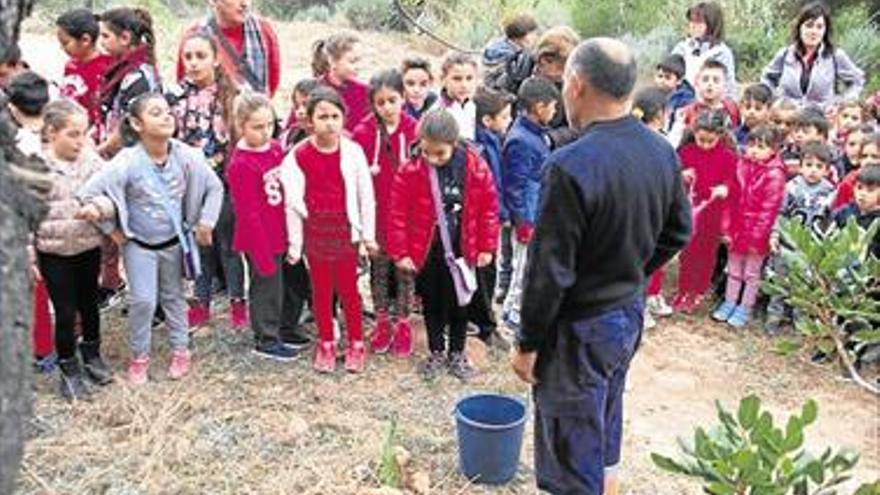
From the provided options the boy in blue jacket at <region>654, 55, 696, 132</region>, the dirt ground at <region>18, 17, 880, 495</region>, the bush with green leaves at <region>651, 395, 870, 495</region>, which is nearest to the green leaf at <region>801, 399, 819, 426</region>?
the bush with green leaves at <region>651, 395, 870, 495</region>

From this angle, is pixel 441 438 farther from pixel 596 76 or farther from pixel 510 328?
pixel 596 76

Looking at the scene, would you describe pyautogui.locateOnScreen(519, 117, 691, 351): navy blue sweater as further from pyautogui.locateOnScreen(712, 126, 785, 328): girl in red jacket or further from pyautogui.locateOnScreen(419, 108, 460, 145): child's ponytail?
pyautogui.locateOnScreen(712, 126, 785, 328): girl in red jacket

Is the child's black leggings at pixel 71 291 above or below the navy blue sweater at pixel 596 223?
below

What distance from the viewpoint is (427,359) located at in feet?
16.7

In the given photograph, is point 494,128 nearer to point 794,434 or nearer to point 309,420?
point 309,420

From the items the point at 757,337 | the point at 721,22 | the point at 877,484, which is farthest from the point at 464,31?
the point at 877,484

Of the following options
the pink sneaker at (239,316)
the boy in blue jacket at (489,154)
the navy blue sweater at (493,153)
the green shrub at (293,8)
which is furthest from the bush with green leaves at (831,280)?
the green shrub at (293,8)

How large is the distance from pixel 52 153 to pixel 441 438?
202 centimetres

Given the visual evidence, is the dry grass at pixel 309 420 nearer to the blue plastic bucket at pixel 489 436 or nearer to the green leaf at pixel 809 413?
the blue plastic bucket at pixel 489 436

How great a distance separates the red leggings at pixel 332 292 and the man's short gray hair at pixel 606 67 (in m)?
2.05

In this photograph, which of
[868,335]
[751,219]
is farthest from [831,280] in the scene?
[751,219]

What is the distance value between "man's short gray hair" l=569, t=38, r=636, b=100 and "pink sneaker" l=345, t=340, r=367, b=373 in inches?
91.2

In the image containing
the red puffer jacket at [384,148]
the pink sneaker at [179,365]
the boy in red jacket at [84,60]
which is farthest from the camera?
the boy in red jacket at [84,60]

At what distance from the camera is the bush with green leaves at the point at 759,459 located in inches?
71.9
